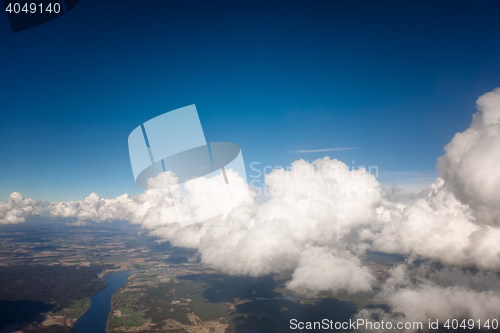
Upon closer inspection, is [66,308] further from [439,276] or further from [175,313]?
[439,276]

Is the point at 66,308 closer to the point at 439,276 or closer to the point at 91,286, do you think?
the point at 91,286

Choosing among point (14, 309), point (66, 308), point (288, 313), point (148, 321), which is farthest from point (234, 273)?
point (14, 309)

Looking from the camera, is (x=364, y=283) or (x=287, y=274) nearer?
(x=364, y=283)

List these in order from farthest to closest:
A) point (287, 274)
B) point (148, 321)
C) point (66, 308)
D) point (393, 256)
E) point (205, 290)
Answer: point (393, 256)
point (287, 274)
point (205, 290)
point (66, 308)
point (148, 321)

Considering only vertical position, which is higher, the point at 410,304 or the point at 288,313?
the point at 410,304

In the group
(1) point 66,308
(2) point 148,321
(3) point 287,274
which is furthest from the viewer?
(3) point 287,274

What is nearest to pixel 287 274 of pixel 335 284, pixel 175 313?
pixel 335 284
